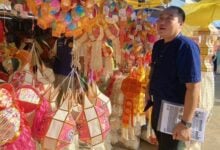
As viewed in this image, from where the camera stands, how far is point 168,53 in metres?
2.30

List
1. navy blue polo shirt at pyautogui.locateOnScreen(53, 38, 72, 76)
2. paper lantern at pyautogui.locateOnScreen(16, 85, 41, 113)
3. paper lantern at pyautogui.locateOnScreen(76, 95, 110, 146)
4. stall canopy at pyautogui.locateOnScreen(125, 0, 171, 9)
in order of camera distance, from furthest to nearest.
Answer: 1. stall canopy at pyautogui.locateOnScreen(125, 0, 171, 9)
2. navy blue polo shirt at pyautogui.locateOnScreen(53, 38, 72, 76)
3. paper lantern at pyautogui.locateOnScreen(76, 95, 110, 146)
4. paper lantern at pyautogui.locateOnScreen(16, 85, 41, 113)

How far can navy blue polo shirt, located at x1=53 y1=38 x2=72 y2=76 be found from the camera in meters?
3.14

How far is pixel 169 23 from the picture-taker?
2.23 meters

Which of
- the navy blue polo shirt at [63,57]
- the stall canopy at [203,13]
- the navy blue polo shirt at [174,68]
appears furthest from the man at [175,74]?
the stall canopy at [203,13]

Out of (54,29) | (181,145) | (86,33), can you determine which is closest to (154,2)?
(86,33)

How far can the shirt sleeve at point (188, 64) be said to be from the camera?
210cm

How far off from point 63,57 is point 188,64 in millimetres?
1458

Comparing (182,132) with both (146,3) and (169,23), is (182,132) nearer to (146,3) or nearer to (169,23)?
(169,23)

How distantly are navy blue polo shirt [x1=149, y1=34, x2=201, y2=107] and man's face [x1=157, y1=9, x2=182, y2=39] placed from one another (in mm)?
56

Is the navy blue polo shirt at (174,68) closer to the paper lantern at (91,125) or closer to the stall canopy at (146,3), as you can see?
the paper lantern at (91,125)

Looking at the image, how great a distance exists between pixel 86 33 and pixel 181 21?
0.75m

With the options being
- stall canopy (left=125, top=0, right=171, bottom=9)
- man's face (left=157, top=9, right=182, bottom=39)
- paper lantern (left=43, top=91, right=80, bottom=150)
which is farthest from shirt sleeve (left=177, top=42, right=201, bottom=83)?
stall canopy (left=125, top=0, right=171, bottom=9)

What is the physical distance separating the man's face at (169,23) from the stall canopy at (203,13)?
6.34 feet

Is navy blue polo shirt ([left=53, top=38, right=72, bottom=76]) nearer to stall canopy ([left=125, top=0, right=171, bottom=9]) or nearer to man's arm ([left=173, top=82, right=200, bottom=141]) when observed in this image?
stall canopy ([left=125, top=0, right=171, bottom=9])
